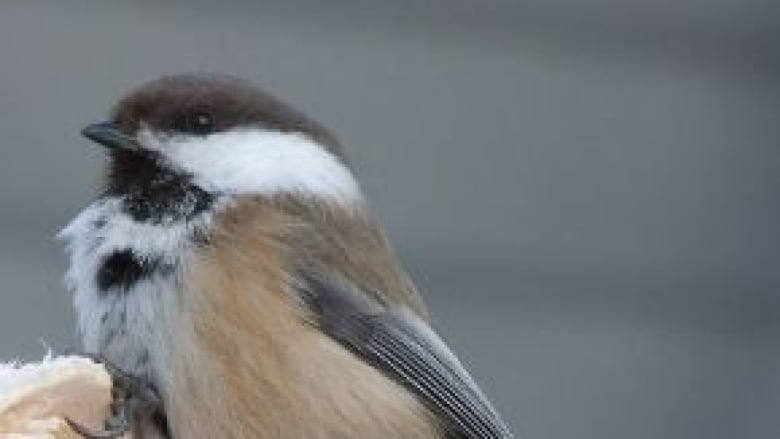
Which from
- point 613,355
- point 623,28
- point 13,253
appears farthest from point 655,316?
point 13,253

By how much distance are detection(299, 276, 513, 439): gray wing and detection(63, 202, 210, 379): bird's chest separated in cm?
17

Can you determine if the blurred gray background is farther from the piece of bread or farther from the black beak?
the piece of bread

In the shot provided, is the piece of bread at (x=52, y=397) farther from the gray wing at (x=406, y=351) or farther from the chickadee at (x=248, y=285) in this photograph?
the gray wing at (x=406, y=351)

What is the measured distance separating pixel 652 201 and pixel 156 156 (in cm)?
141

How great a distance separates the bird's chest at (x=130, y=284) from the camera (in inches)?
86.0

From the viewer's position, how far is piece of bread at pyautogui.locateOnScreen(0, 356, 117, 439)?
1822 mm

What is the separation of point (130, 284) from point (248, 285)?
13 centimetres

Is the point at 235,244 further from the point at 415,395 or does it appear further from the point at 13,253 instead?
the point at 13,253

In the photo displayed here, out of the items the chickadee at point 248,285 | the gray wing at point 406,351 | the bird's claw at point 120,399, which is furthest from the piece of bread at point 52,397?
the gray wing at point 406,351

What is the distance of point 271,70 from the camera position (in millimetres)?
3498

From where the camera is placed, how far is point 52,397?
6.12 ft

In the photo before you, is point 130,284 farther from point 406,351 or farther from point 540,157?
point 540,157

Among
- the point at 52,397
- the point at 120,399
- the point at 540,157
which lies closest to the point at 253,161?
the point at 120,399

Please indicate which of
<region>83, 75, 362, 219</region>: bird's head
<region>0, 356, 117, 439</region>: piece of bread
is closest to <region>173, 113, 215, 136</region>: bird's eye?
<region>83, 75, 362, 219</region>: bird's head
